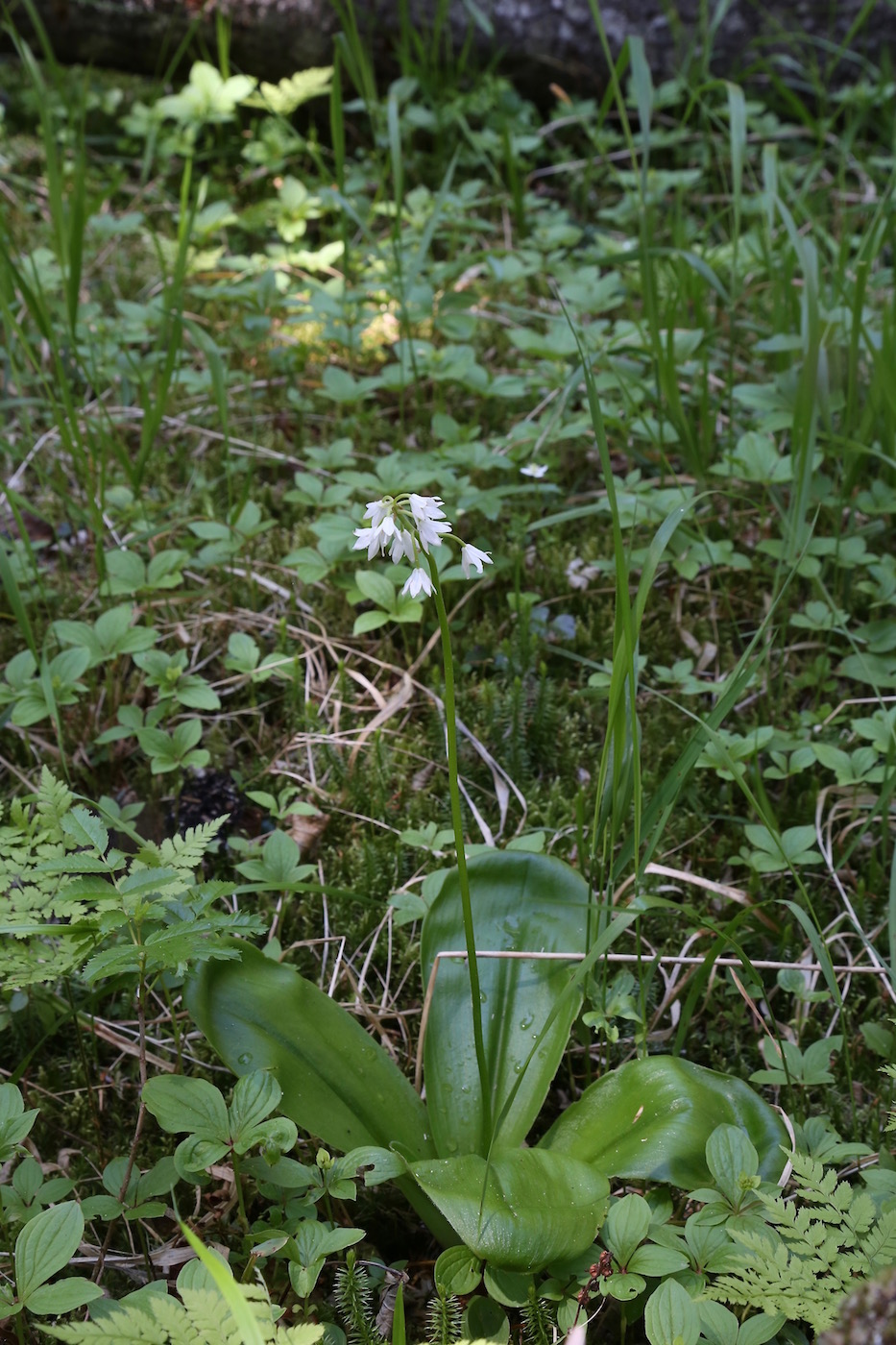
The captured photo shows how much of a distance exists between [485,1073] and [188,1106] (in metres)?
0.40

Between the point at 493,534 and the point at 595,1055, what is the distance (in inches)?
55.4

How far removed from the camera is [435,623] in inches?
95.9

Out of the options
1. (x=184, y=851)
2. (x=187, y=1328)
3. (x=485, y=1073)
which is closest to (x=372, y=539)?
(x=184, y=851)

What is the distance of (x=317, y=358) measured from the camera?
10.8 feet

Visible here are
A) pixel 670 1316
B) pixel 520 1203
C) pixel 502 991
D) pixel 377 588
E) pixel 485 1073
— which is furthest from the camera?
pixel 377 588

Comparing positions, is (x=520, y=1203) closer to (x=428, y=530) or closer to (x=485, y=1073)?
(x=485, y=1073)

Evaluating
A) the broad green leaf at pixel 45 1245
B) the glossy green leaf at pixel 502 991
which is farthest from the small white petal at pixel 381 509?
the broad green leaf at pixel 45 1245

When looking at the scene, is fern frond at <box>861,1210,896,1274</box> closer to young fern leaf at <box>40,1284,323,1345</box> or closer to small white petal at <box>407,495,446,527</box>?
young fern leaf at <box>40,1284,323,1345</box>

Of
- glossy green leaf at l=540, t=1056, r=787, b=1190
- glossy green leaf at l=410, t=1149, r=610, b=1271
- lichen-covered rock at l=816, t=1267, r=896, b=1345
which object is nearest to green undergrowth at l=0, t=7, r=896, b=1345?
glossy green leaf at l=540, t=1056, r=787, b=1190

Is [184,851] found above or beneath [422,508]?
beneath

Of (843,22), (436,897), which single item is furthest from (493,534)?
(843,22)

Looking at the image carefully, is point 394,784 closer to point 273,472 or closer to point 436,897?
point 436,897

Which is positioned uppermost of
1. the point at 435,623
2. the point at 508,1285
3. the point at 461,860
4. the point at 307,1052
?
the point at 461,860

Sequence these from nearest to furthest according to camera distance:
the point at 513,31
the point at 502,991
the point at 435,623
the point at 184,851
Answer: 1. the point at 184,851
2. the point at 502,991
3. the point at 435,623
4. the point at 513,31
